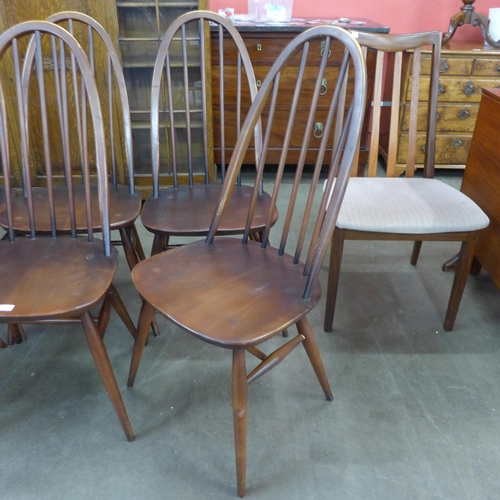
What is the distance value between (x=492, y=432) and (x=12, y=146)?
2.45 m

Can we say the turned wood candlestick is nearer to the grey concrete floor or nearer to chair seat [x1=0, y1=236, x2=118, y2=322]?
the grey concrete floor

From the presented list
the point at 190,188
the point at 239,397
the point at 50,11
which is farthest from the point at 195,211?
the point at 50,11

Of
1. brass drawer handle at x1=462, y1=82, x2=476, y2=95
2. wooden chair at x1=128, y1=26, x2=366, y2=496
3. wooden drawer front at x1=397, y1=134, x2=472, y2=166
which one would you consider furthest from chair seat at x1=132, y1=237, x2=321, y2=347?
brass drawer handle at x1=462, y1=82, x2=476, y2=95

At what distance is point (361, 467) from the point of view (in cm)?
108

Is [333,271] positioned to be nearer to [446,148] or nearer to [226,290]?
[226,290]

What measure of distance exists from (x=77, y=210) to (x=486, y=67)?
2392mm

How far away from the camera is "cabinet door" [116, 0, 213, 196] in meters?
2.08

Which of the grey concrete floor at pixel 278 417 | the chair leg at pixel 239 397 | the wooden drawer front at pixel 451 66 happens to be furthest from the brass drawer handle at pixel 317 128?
the chair leg at pixel 239 397

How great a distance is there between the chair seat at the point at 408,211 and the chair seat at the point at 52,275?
72 centimetres

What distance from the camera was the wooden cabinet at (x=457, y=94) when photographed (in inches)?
95.0

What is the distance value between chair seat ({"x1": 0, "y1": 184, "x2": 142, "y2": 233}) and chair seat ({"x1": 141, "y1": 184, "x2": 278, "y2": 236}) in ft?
0.19

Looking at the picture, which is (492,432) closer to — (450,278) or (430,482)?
(430,482)

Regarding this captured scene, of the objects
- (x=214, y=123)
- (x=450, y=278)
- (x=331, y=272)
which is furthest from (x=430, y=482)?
(x=214, y=123)

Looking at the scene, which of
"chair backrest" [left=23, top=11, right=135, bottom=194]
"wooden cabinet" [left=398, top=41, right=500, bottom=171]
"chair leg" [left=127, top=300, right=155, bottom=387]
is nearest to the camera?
"chair leg" [left=127, top=300, right=155, bottom=387]
